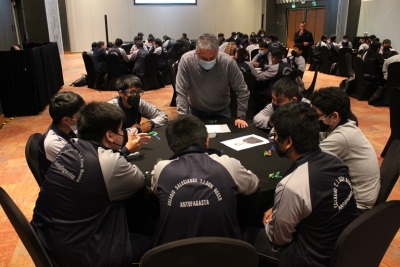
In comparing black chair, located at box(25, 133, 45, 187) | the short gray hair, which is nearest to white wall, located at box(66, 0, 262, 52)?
the short gray hair

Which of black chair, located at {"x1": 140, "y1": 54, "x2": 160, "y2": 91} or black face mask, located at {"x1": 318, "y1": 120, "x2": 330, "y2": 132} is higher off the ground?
black face mask, located at {"x1": 318, "y1": 120, "x2": 330, "y2": 132}

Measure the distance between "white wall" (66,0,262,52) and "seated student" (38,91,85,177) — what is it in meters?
16.0

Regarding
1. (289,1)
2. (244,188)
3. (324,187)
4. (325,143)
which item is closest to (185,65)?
(325,143)

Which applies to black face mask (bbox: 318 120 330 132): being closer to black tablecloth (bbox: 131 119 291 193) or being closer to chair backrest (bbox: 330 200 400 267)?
black tablecloth (bbox: 131 119 291 193)

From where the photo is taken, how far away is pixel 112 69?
823 cm

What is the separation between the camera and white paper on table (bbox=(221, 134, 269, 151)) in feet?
8.09

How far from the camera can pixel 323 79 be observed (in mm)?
9758

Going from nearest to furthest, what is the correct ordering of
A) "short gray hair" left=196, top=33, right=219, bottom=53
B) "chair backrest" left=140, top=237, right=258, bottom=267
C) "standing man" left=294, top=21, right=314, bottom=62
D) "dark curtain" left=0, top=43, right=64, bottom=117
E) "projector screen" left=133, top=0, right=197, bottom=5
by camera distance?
"chair backrest" left=140, top=237, right=258, bottom=267 < "short gray hair" left=196, top=33, right=219, bottom=53 < "dark curtain" left=0, top=43, right=64, bottom=117 < "standing man" left=294, top=21, right=314, bottom=62 < "projector screen" left=133, top=0, right=197, bottom=5

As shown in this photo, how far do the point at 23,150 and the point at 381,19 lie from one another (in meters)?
12.1

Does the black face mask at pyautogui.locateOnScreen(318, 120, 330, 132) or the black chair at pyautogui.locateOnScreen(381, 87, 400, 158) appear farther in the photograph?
the black chair at pyautogui.locateOnScreen(381, 87, 400, 158)

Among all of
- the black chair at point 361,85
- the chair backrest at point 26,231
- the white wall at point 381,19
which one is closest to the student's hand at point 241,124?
the chair backrest at point 26,231

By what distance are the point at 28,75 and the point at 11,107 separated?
2.16 ft

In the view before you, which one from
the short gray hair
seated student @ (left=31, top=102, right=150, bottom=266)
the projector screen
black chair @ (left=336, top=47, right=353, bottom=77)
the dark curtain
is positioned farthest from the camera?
the projector screen

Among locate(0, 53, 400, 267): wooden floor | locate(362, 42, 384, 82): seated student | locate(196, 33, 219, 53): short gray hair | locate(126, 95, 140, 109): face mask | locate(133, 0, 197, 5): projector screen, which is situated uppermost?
locate(133, 0, 197, 5): projector screen
